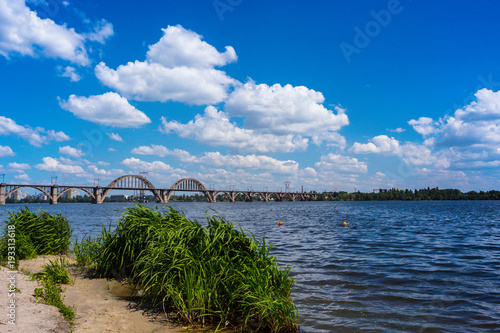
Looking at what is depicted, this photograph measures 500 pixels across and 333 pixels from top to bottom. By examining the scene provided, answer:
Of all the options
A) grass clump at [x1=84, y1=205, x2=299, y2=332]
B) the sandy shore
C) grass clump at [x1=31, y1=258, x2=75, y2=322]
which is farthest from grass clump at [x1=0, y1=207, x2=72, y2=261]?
grass clump at [x1=84, y1=205, x2=299, y2=332]

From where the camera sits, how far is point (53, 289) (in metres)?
7.21

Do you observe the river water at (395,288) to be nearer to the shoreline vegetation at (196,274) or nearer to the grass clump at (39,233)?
the shoreline vegetation at (196,274)

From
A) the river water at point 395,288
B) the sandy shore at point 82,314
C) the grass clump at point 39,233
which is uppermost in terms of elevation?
the grass clump at point 39,233

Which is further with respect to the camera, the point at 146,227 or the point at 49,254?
the point at 49,254

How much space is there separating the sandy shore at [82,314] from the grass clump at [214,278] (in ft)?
1.71

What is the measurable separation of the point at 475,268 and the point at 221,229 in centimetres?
1251

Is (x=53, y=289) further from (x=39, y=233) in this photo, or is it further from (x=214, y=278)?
(x=39, y=233)

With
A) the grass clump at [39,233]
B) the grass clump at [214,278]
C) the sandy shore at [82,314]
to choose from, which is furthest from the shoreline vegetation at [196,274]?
the grass clump at [39,233]

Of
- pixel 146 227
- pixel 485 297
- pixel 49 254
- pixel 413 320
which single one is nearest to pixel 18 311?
pixel 146 227

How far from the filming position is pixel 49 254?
12586 mm

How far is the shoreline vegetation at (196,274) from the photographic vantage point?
6.43 metres

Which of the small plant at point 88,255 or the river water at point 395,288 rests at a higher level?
the small plant at point 88,255

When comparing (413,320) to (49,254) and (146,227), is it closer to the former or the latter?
(146,227)

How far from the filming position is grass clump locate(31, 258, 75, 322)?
6.28m
